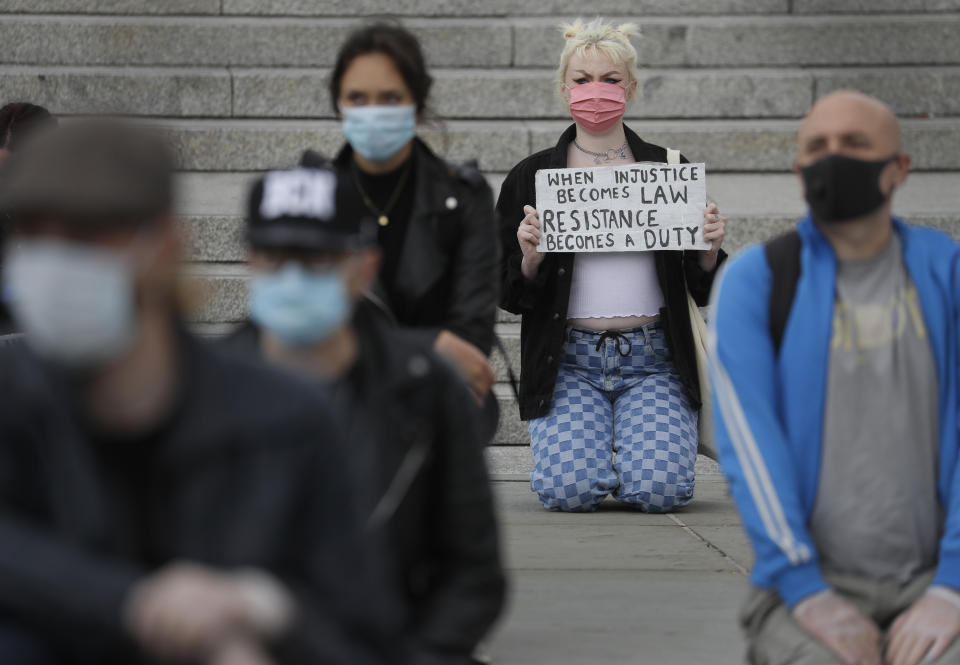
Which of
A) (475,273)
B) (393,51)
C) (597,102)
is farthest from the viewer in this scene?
(597,102)

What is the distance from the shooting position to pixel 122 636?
1784mm

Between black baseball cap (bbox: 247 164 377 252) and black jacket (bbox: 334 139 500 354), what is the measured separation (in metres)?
1.77

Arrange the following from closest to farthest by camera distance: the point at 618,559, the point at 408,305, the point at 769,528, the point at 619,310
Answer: the point at 769,528
the point at 408,305
the point at 618,559
the point at 619,310

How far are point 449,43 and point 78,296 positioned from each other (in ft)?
28.1

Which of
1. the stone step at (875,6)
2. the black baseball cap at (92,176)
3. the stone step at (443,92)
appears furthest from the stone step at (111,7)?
the black baseball cap at (92,176)

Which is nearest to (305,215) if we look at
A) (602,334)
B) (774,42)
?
(602,334)

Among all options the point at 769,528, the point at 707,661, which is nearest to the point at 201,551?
the point at 769,528

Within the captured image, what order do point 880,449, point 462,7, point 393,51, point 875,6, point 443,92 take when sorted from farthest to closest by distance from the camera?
point 875,6, point 462,7, point 443,92, point 393,51, point 880,449

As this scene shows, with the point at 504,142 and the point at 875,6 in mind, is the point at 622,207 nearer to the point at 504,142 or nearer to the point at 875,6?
the point at 504,142

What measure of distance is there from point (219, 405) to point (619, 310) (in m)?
4.83

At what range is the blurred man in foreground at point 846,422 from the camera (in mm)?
3457

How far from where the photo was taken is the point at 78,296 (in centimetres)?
176

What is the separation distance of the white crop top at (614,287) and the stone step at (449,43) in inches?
147

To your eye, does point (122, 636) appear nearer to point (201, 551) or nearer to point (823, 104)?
point (201, 551)
